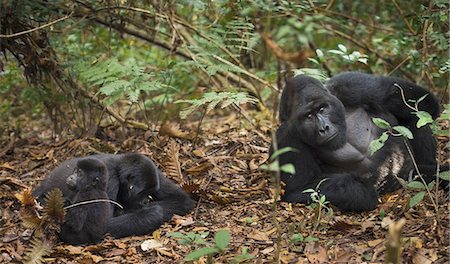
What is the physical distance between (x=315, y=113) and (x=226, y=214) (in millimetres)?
1071

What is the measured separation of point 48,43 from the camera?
6.60 meters

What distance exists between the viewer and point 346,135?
5.46 meters

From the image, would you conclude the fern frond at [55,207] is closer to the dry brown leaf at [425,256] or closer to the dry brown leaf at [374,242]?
the dry brown leaf at [374,242]

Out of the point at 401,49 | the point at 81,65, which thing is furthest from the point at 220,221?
the point at 401,49

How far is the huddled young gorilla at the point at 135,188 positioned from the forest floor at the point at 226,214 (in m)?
0.13

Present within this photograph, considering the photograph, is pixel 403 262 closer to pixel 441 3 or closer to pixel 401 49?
pixel 441 3

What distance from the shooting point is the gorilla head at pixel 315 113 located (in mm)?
5121

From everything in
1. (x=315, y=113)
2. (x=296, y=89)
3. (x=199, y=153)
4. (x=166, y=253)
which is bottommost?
(x=199, y=153)

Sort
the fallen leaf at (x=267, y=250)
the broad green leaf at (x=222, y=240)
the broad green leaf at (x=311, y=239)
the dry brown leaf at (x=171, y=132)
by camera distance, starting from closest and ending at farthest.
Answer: the broad green leaf at (x=222, y=240) → the broad green leaf at (x=311, y=239) → the fallen leaf at (x=267, y=250) → the dry brown leaf at (x=171, y=132)

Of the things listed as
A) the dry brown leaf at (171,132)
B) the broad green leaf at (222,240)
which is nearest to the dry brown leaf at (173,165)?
the dry brown leaf at (171,132)

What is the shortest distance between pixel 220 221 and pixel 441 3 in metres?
2.62

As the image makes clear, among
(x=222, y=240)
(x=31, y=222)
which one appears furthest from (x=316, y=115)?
(x=31, y=222)

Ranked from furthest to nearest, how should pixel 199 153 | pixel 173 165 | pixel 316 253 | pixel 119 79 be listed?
pixel 199 153 → pixel 119 79 → pixel 173 165 → pixel 316 253

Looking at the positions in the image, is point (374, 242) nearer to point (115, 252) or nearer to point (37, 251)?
point (115, 252)
